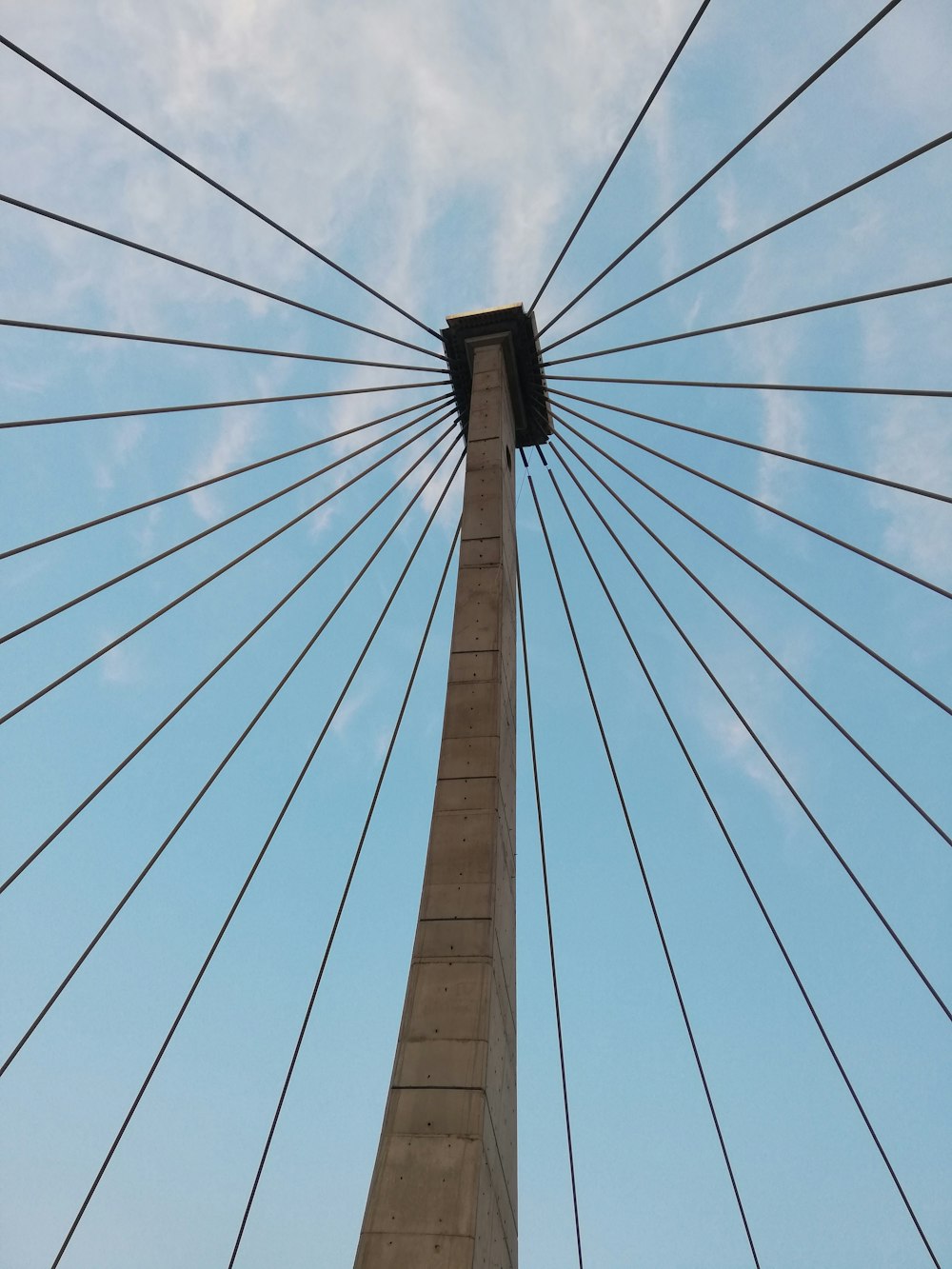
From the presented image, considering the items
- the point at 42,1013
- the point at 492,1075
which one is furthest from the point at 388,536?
the point at 492,1075

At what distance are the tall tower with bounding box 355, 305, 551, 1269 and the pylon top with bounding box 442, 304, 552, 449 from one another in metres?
2.40

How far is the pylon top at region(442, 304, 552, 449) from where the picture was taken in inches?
914

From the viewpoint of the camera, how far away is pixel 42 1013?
19250 millimetres

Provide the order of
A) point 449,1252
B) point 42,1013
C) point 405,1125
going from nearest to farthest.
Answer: point 449,1252 < point 405,1125 < point 42,1013

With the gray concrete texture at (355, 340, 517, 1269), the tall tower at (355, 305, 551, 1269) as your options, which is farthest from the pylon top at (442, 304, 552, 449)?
the gray concrete texture at (355, 340, 517, 1269)

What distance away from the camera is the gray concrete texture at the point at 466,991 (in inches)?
470

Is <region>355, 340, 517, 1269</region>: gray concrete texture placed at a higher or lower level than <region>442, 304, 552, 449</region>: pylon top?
lower

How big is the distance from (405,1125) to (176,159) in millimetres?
15072

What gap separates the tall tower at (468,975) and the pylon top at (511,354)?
2.40 m

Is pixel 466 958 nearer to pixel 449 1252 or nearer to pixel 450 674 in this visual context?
pixel 449 1252

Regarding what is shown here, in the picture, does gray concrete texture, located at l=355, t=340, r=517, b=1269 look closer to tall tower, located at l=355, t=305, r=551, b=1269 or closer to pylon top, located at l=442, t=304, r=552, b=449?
tall tower, located at l=355, t=305, r=551, b=1269

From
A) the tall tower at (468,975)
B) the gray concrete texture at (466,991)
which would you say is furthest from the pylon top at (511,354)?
the gray concrete texture at (466,991)

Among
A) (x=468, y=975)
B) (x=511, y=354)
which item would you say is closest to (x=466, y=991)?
(x=468, y=975)

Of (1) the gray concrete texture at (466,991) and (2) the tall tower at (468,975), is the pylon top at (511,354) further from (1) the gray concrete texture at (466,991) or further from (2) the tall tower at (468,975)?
(1) the gray concrete texture at (466,991)
